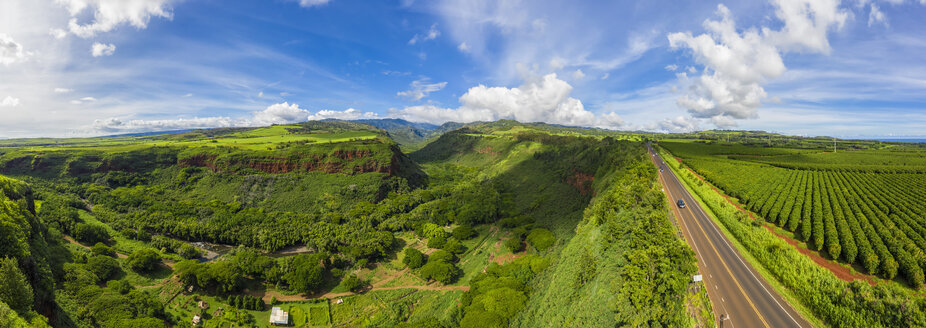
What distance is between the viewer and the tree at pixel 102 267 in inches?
1813

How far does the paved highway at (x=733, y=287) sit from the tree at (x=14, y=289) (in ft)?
166

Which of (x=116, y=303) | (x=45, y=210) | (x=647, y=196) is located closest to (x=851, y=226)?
(x=647, y=196)

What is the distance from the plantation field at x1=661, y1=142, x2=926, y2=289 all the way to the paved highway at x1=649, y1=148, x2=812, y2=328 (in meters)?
9.05

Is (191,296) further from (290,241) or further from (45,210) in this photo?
(45,210)

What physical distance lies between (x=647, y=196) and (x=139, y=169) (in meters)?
159

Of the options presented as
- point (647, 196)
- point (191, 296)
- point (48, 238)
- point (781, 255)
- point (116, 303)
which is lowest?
point (191, 296)

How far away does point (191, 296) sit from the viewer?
4744 centimetres

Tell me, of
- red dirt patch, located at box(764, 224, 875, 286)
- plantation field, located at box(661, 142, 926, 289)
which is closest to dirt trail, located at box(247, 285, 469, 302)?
red dirt patch, located at box(764, 224, 875, 286)

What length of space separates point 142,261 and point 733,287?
288 ft

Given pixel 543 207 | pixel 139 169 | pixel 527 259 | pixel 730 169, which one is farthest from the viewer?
pixel 139 169

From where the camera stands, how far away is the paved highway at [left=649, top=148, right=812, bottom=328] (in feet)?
→ 75.8

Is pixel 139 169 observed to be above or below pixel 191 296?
above

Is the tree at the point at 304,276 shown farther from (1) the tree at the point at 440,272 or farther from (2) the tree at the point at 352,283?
(1) the tree at the point at 440,272

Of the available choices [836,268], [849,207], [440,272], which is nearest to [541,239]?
[440,272]
